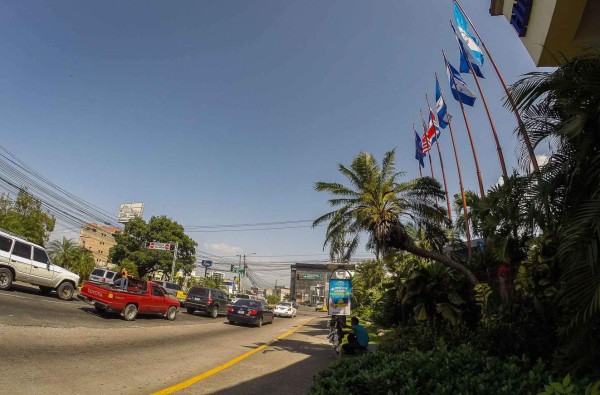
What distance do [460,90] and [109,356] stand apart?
1696cm

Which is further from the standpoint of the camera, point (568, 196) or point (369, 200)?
point (369, 200)

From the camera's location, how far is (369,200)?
15.5m

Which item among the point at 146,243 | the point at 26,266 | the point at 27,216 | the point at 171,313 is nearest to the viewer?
the point at 26,266

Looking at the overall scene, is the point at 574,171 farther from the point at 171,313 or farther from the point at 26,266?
the point at 26,266

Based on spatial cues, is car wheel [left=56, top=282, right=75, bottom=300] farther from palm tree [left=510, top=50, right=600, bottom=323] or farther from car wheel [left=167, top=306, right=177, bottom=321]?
palm tree [left=510, top=50, right=600, bottom=323]

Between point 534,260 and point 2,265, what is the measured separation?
61.1 feet

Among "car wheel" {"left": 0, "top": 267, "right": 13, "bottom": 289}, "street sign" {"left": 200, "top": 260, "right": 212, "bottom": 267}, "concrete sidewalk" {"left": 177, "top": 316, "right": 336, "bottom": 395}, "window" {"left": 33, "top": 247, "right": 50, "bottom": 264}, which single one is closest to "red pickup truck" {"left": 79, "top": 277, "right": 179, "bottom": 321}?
"window" {"left": 33, "top": 247, "right": 50, "bottom": 264}

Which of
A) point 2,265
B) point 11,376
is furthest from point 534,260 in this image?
point 2,265

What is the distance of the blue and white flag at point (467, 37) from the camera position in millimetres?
15289

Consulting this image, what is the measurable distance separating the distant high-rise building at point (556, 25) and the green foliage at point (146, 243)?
162 ft

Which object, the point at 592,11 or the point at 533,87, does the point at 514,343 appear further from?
the point at 592,11

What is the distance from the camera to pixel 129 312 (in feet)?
49.3

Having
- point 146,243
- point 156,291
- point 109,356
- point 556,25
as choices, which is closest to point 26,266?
point 156,291

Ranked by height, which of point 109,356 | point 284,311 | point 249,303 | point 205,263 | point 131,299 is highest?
point 205,263
